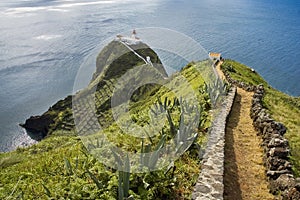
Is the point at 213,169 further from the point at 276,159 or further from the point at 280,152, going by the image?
the point at 280,152

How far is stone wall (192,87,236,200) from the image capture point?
4395 millimetres

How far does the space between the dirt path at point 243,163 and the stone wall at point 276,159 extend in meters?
0.14

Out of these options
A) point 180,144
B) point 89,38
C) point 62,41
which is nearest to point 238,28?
point 89,38

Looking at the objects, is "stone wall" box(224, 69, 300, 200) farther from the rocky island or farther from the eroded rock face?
the eroded rock face

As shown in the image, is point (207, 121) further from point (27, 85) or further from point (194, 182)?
point (27, 85)

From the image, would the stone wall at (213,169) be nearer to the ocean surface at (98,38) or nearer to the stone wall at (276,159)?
the stone wall at (276,159)

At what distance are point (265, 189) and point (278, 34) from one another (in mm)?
62828

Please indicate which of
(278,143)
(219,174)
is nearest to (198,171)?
(219,174)

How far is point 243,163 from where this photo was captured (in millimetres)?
6219

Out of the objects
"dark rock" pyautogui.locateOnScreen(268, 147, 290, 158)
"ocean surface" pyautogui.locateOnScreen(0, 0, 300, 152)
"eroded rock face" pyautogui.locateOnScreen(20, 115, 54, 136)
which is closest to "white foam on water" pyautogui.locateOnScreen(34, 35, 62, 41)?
"ocean surface" pyautogui.locateOnScreen(0, 0, 300, 152)

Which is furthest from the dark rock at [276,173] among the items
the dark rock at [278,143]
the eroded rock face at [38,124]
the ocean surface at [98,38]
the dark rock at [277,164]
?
the eroded rock face at [38,124]

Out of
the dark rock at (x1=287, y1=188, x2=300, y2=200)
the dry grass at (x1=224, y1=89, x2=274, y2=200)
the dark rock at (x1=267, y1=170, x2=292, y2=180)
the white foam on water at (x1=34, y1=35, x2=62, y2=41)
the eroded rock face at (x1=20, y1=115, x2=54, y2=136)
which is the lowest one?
the eroded rock face at (x1=20, y1=115, x2=54, y2=136)

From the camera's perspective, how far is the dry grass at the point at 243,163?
16.7 ft

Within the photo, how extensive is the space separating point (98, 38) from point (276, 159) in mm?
58018
